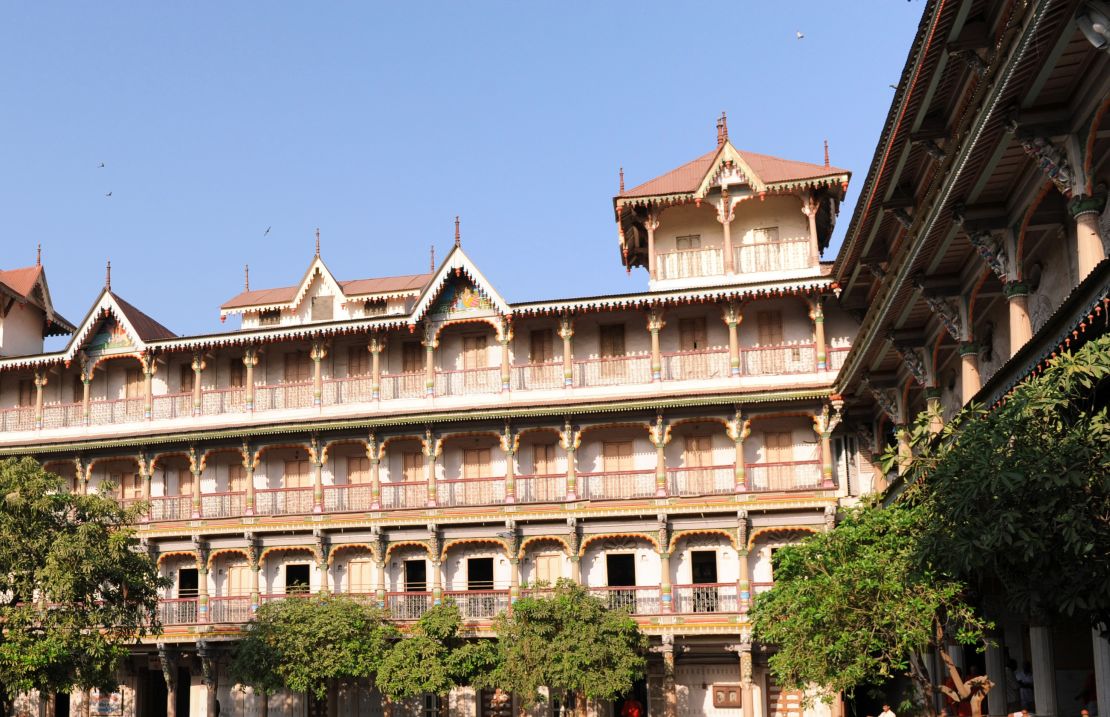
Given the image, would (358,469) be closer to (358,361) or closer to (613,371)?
(358,361)

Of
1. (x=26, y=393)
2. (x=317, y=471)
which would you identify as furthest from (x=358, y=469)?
(x=26, y=393)

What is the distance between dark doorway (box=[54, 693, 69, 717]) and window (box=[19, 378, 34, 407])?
36.7ft

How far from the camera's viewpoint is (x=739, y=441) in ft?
134

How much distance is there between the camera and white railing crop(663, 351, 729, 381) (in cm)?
4162

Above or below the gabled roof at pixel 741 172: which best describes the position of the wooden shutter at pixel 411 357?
below

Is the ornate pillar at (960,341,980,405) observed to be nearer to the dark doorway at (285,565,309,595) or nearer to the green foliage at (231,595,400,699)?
the green foliage at (231,595,400,699)

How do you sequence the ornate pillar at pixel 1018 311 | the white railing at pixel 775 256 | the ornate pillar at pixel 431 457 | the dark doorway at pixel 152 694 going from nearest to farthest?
the ornate pillar at pixel 1018 311 → the white railing at pixel 775 256 → the ornate pillar at pixel 431 457 → the dark doorway at pixel 152 694

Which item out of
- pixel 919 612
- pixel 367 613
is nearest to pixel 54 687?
pixel 367 613

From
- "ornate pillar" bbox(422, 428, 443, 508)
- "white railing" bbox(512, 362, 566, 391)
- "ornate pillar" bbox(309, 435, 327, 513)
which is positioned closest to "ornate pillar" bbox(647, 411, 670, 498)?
"white railing" bbox(512, 362, 566, 391)

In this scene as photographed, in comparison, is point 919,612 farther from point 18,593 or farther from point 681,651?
point 18,593

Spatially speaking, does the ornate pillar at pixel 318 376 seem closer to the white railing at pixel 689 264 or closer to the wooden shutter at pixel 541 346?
the wooden shutter at pixel 541 346

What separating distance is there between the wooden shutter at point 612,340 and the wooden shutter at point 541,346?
1.76 meters

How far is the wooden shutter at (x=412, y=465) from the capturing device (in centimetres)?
4478

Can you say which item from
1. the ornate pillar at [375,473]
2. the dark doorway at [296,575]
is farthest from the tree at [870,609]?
the dark doorway at [296,575]
